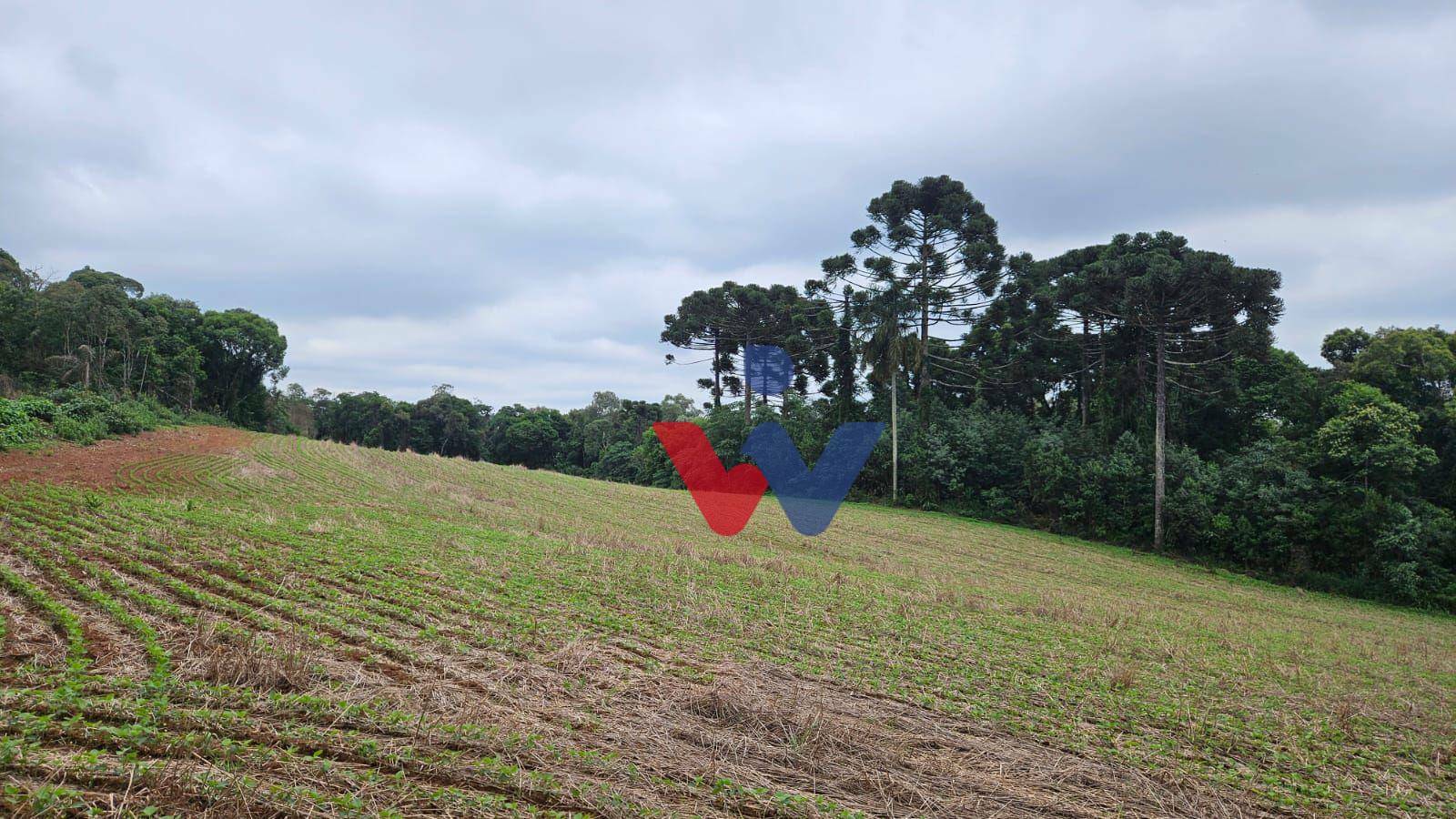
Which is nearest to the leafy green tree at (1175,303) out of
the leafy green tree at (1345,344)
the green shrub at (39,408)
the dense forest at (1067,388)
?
the dense forest at (1067,388)

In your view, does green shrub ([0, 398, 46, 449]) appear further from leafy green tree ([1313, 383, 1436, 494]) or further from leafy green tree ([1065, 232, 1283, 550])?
leafy green tree ([1313, 383, 1436, 494])

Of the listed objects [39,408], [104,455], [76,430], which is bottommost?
[104,455]

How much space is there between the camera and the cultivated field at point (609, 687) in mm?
3426

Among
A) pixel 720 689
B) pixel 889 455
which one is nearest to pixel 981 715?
pixel 720 689

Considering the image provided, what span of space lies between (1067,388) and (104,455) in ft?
148

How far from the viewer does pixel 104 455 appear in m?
19.4

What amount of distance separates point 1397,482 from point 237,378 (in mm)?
68873

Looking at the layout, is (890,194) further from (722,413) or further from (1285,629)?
(1285,629)

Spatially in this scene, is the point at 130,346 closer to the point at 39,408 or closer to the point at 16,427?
the point at 39,408

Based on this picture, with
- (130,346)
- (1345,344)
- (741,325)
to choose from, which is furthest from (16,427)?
(1345,344)

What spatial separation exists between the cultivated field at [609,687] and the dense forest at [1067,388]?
460 inches

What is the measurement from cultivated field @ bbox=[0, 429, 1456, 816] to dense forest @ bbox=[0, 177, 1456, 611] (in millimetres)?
11685

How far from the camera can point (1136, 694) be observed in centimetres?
670

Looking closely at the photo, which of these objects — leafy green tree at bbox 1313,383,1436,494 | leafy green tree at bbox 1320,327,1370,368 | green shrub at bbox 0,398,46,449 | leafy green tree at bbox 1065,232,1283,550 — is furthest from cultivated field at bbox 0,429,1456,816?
leafy green tree at bbox 1320,327,1370,368
